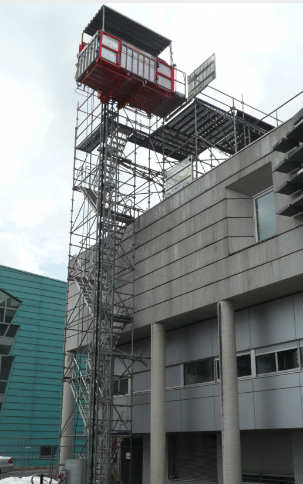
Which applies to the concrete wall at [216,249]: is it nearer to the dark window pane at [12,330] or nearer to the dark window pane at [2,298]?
the dark window pane at [12,330]

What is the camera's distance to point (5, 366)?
129 ft

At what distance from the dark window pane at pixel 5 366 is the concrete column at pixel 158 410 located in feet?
69.1

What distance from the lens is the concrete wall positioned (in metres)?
17.2

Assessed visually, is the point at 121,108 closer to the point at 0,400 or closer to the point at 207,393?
the point at 207,393

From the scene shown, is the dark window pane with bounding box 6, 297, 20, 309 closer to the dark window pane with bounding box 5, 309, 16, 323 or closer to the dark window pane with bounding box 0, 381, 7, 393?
the dark window pane with bounding box 5, 309, 16, 323

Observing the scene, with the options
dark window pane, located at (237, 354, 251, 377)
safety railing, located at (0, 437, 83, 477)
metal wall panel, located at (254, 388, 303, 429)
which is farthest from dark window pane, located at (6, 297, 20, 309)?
metal wall panel, located at (254, 388, 303, 429)

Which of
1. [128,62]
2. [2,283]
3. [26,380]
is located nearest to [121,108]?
[128,62]

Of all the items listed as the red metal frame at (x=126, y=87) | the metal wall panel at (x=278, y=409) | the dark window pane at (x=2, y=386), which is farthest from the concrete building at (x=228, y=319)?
the dark window pane at (x=2, y=386)

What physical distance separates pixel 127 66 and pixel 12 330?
2338 centimetres

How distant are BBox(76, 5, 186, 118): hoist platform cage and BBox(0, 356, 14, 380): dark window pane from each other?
2225 centimetres

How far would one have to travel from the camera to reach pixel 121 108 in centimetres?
2850

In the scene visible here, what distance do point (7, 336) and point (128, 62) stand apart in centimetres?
2375

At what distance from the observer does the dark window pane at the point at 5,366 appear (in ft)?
128

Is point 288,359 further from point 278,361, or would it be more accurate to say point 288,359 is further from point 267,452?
point 267,452
